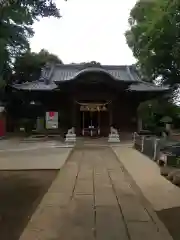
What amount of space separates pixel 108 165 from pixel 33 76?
79.8 feet

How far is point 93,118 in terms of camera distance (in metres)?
27.8

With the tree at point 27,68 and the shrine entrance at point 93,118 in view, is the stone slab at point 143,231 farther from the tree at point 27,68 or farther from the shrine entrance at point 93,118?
the tree at point 27,68

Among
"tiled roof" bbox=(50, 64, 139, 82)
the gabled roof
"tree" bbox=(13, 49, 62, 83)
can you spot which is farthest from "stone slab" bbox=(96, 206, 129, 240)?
"tree" bbox=(13, 49, 62, 83)

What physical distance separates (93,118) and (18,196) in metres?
21.2

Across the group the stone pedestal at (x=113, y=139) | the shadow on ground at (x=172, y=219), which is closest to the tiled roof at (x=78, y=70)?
the stone pedestal at (x=113, y=139)

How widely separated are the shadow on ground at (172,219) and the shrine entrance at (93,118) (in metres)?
20.6

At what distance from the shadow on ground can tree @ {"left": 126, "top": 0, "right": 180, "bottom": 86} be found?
5.15 metres

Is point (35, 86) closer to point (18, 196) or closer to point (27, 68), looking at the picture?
point (27, 68)

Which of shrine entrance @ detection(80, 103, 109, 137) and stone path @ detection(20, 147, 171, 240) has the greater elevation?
shrine entrance @ detection(80, 103, 109, 137)

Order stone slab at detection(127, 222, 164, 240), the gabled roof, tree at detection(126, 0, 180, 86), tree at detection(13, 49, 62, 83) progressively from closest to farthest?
1. stone slab at detection(127, 222, 164, 240)
2. tree at detection(126, 0, 180, 86)
3. the gabled roof
4. tree at detection(13, 49, 62, 83)

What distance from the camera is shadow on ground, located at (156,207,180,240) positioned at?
454 centimetres

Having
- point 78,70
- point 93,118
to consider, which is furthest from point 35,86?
point 78,70

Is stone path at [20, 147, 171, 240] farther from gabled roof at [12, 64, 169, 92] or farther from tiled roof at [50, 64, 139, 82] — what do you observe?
tiled roof at [50, 64, 139, 82]

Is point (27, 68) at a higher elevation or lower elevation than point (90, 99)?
higher
